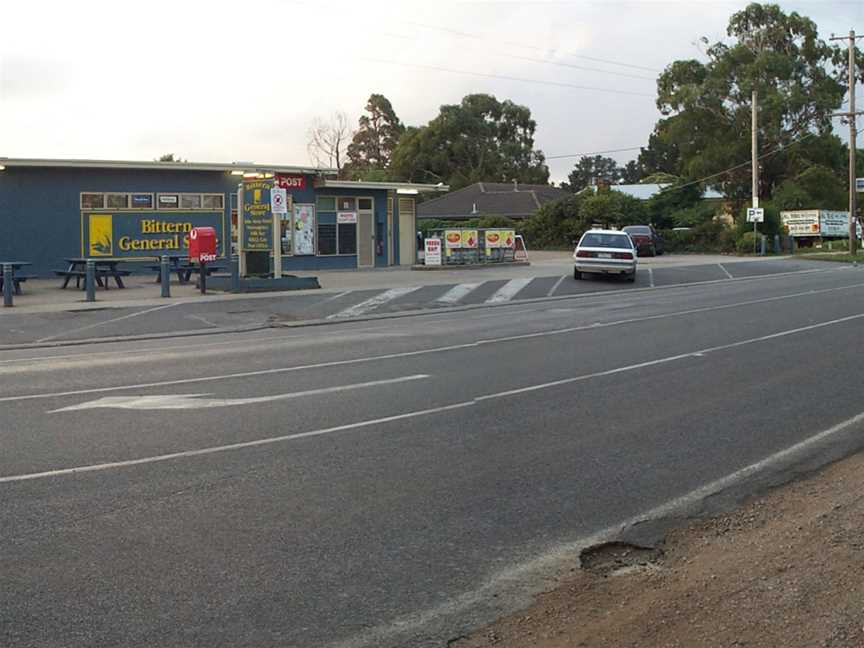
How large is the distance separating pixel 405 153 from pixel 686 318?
68641mm

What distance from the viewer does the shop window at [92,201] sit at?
31188 mm

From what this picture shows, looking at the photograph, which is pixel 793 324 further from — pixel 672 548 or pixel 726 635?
pixel 726 635

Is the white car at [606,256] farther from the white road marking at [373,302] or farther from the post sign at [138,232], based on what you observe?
the post sign at [138,232]

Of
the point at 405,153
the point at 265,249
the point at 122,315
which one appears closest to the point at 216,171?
the point at 265,249

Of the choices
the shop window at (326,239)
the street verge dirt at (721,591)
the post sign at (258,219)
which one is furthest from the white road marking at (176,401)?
the shop window at (326,239)

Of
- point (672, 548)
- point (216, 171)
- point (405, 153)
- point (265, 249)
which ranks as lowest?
point (672, 548)

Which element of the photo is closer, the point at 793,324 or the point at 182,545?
the point at 182,545

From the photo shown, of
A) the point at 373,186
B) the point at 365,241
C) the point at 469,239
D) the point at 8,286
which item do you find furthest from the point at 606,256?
the point at 8,286

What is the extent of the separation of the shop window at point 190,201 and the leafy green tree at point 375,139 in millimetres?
54905

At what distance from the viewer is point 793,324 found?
688 inches

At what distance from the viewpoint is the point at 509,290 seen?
26.8 metres

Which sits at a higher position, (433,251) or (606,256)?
(433,251)

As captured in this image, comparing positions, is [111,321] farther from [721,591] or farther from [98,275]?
[721,591]

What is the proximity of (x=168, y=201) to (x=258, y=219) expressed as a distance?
806 centimetres
